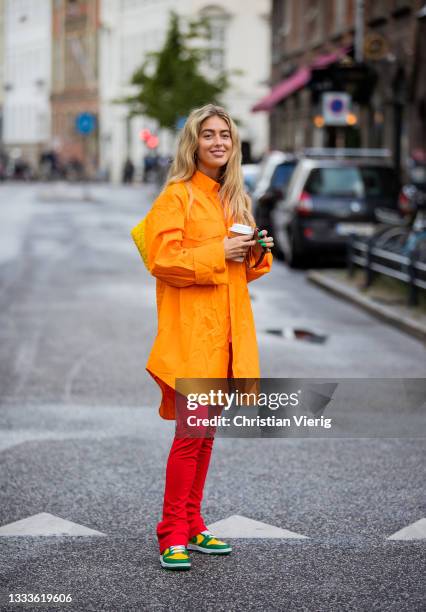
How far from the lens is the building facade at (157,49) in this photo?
2749 inches

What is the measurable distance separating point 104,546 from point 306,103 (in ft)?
122

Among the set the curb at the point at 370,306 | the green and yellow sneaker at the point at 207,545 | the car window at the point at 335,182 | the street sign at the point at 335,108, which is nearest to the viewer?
→ the green and yellow sneaker at the point at 207,545

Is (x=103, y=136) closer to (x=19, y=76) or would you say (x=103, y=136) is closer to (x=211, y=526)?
(x=19, y=76)

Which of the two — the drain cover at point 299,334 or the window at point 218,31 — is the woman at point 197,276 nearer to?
the drain cover at point 299,334

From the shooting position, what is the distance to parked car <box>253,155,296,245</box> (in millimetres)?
A: 21500

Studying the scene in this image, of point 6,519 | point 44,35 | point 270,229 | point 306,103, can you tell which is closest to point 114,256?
point 270,229

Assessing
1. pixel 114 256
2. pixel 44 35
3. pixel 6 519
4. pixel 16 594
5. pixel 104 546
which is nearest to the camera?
pixel 16 594

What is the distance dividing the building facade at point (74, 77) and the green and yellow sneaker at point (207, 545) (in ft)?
233

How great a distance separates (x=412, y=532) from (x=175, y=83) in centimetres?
4558

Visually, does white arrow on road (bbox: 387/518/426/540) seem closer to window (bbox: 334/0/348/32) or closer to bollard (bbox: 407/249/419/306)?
bollard (bbox: 407/249/419/306)

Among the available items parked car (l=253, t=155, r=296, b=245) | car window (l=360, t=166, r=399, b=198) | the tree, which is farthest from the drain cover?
the tree

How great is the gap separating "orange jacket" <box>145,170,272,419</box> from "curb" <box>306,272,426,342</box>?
23.6 feet

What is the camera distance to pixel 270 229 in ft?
75.4

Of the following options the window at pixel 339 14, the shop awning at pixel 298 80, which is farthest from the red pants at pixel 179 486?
the window at pixel 339 14
